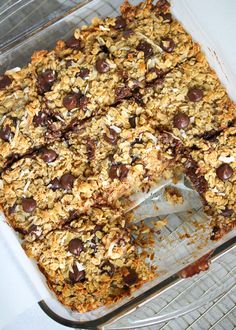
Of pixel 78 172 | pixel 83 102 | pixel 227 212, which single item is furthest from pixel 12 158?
pixel 227 212

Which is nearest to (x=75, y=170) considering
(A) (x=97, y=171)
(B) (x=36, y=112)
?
(A) (x=97, y=171)

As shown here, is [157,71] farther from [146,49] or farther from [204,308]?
[204,308]

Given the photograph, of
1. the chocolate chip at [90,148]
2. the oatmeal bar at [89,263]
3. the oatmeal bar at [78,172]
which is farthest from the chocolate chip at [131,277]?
the chocolate chip at [90,148]

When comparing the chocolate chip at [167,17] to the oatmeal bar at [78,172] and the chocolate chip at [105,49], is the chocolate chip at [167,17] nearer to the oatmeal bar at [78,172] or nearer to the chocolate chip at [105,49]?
the chocolate chip at [105,49]

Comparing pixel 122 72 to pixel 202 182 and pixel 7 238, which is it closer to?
pixel 202 182

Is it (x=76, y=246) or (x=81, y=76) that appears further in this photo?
(x=81, y=76)

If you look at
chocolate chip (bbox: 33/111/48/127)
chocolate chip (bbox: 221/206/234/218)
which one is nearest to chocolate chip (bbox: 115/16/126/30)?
chocolate chip (bbox: 33/111/48/127)

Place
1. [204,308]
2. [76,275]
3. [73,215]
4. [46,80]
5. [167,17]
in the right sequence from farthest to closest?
[204,308] → [167,17] → [46,80] → [73,215] → [76,275]
